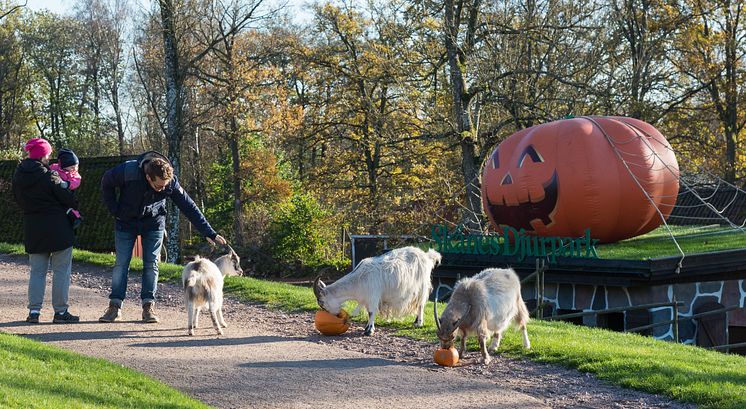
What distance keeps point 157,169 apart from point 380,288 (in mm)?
3064

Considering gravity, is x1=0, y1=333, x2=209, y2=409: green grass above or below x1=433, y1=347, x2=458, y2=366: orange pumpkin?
below

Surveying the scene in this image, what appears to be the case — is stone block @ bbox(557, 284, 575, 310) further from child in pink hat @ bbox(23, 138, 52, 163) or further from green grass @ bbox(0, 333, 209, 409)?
green grass @ bbox(0, 333, 209, 409)

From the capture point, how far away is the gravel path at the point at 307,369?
726 centimetres

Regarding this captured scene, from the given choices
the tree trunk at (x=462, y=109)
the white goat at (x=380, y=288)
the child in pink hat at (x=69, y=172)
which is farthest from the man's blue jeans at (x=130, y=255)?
the tree trunk at (x=462, y=109)

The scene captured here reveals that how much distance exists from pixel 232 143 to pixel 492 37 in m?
20.3

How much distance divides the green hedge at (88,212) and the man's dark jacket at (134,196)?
13145mm

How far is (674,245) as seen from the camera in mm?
16750

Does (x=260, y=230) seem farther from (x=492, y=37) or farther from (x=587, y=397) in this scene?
(x=587, y=397)

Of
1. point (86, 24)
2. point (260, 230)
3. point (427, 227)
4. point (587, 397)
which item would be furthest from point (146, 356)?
point (86, 24)

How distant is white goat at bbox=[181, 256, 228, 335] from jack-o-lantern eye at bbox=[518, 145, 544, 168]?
8.27 meters

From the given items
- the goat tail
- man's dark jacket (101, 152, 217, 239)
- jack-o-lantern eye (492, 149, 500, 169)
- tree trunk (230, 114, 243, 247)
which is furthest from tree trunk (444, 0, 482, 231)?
tree trunk (230, 114, 243, 247)

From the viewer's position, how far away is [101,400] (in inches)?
256

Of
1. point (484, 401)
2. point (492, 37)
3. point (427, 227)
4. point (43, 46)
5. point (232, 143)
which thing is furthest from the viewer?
point (43, 46)

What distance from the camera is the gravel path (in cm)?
726
